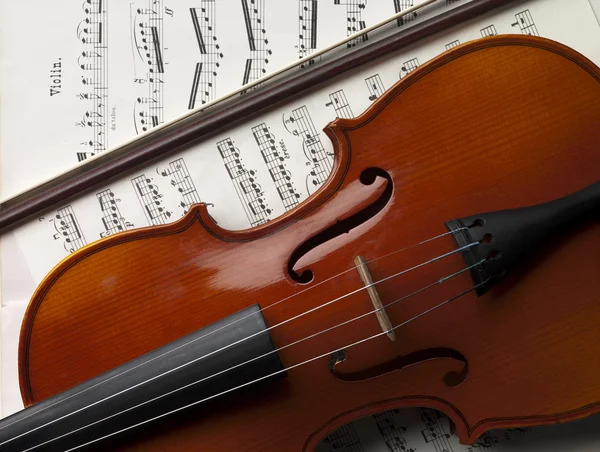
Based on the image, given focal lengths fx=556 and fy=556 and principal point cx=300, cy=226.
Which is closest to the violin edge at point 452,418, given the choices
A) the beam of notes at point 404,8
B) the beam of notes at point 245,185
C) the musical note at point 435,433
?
the musical note at point 435,433

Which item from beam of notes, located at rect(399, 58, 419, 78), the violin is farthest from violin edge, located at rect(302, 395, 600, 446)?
beam of notes, located at rect(399, 58, 419, 78)

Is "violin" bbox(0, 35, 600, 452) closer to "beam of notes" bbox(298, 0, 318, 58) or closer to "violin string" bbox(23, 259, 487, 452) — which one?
"violin string" bbox(23, 259, 487, 452)

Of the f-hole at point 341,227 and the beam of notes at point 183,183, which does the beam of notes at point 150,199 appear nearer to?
the beam of notes at point 183,183

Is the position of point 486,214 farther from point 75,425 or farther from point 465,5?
point 75,425

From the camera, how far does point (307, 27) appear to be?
1374mm

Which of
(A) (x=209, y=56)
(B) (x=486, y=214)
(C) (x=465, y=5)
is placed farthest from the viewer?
(A) (x=209, y=56)

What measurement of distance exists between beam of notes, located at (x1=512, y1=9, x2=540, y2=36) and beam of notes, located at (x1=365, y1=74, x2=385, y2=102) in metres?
0.33

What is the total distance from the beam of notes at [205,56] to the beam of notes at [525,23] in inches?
28.2

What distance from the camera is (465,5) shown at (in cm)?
128

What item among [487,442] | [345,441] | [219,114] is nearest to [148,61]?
[219,114]

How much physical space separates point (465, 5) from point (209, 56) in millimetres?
626

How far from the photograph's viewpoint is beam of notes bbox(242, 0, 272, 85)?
1382 mm

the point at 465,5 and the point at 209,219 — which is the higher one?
the point at 465,5

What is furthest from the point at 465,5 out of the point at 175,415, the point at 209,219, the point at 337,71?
the point at 175,415
